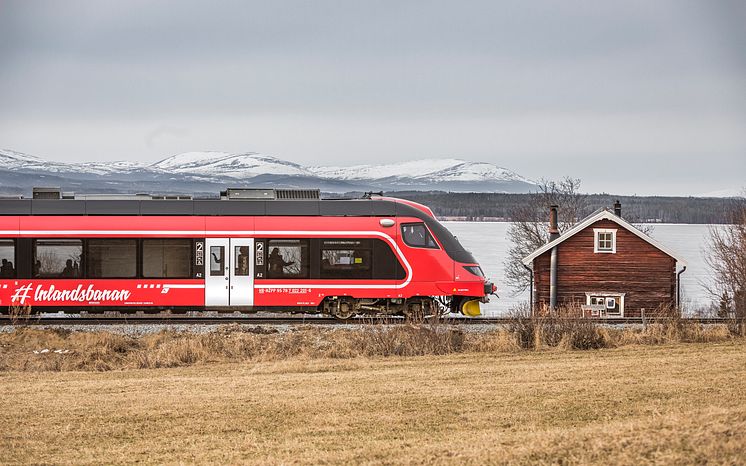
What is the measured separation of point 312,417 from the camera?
46.1 feet

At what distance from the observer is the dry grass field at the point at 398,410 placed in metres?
11.0

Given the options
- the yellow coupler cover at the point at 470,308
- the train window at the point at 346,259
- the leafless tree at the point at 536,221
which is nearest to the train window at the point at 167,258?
the train window at the point at 346,259

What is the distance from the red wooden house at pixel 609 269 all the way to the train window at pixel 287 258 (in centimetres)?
1691

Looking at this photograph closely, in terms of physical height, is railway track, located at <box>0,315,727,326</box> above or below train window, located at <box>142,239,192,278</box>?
below

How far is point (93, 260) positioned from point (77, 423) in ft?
37.9

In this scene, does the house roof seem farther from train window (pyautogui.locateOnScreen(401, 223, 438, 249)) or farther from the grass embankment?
the grass embankment

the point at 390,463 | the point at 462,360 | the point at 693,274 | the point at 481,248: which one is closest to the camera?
the point at 390,463

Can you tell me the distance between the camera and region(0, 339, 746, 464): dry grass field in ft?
36.0

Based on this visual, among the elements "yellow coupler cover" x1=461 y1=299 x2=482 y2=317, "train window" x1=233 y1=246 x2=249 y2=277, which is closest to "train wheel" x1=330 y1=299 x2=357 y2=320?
"train window" x1=233 y1=246 x2=249 y2=277

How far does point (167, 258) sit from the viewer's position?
25.0 metres

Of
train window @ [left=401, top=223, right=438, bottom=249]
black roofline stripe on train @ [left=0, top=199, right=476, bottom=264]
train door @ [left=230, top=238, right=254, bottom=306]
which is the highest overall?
black roofline stripe on train @ [left=0, top=199, right=476, bottom=264]

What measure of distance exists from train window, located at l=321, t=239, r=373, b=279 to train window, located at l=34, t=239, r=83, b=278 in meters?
6.19

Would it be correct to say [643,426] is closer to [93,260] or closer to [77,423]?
[77,423]

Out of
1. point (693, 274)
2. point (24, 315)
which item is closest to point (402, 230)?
point (24, 315)
